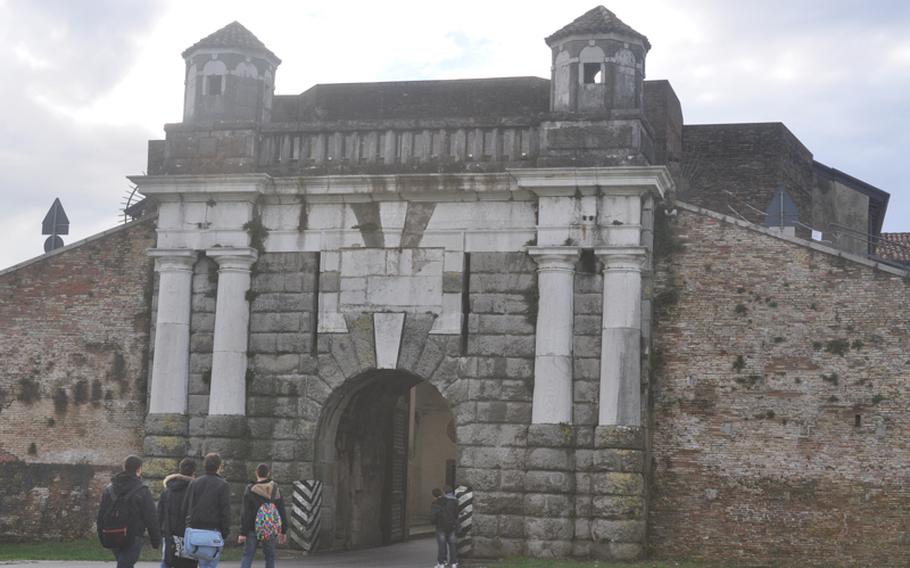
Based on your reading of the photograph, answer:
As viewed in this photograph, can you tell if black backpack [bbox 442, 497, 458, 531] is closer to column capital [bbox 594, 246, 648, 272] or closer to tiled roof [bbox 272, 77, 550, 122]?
column capital [bbox 594, 246, 648, 272]

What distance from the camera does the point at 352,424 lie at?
2283cm

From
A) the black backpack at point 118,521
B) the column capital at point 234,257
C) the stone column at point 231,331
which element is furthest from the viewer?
the column capital at point 234,257

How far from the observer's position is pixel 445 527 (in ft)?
64.9

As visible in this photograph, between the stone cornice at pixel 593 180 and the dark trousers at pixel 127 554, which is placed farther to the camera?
the stone cornice at pixel 593 180

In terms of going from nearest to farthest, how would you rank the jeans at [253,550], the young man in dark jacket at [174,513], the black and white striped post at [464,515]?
1. the young man in dark jacket at [174,513]
2. the jeans at [253,550]
3. the black and white striped post at [464,515]

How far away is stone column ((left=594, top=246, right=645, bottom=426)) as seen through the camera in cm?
2006

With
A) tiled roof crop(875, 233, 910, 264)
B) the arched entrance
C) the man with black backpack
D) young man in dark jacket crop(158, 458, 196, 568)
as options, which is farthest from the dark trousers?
tiled roof crop(875, 233, 910, 264)

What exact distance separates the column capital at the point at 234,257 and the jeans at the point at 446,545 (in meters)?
5.00

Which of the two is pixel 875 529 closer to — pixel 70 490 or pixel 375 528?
pixel 375 528

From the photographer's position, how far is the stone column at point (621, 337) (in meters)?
20.1

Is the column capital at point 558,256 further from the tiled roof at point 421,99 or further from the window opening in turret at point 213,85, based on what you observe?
the tiled roof at point 421,99

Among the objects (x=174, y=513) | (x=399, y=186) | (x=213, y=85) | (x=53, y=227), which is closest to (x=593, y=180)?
(x=399, y=186)

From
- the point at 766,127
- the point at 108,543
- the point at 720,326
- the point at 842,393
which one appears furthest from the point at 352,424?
the point at 766,127

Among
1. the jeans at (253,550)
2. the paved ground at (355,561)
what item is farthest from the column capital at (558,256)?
the jeans at (253,550)
